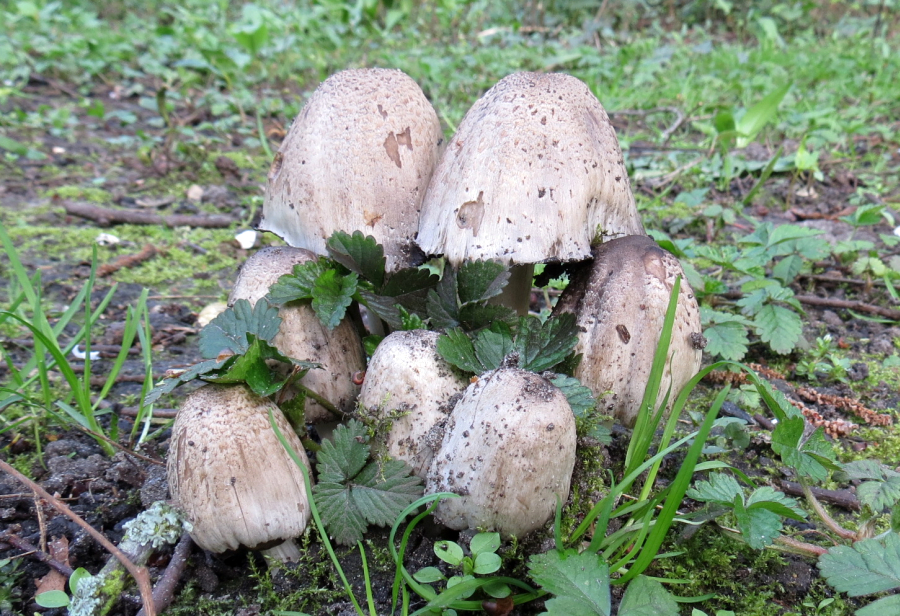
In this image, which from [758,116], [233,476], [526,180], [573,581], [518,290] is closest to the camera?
[573,581]

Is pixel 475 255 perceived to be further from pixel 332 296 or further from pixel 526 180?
pixel 332 296

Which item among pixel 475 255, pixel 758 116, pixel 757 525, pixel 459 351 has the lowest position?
pixel 757 525

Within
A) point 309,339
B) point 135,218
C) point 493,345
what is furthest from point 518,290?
point 135,218

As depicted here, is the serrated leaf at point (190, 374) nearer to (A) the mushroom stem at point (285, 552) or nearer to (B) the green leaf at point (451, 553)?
(A) the mushroom stem at point (285, 552)

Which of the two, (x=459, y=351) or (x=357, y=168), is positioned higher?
(x=357, y=168)

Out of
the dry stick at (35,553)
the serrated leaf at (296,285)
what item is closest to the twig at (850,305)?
the serrated leaf at (296,285)

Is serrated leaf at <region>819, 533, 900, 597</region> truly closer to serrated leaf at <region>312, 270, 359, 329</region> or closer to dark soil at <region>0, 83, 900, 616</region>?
dark soil at <region>0, 83, 900, 616</region>

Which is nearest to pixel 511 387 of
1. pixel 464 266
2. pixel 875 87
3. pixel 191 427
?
pixel 464 266
